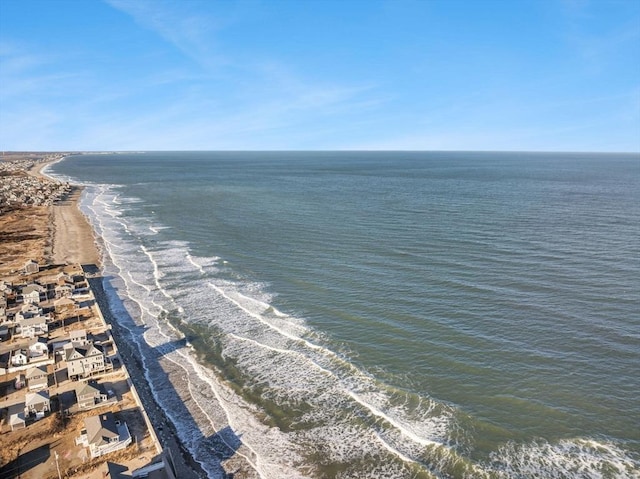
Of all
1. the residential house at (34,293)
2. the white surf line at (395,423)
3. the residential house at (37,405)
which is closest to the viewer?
the white surf line at (395,423)

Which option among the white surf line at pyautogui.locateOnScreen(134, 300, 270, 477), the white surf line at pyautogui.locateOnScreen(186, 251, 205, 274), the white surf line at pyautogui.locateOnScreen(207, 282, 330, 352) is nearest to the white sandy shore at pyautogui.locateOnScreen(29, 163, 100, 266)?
the white surf line at pyautogui.locateOnScreen(186, 251, 205, 274)

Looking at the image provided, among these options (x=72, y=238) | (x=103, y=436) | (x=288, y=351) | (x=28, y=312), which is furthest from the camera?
(x=72, y=238)

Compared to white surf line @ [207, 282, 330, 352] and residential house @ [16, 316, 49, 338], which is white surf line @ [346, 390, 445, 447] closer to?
white surf line @ [207, 282, 330, 352]

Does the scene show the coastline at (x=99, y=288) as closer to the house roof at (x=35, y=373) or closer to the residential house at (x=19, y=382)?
the house roof at (x=35, y=373)

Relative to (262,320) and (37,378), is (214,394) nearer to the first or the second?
(262,320)

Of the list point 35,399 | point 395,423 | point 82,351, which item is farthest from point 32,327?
point 395,423

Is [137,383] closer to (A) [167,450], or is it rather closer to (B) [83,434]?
(B) [83,434]

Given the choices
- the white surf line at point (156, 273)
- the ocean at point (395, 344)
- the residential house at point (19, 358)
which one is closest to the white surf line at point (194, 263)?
the ocean at point (395, 344)
